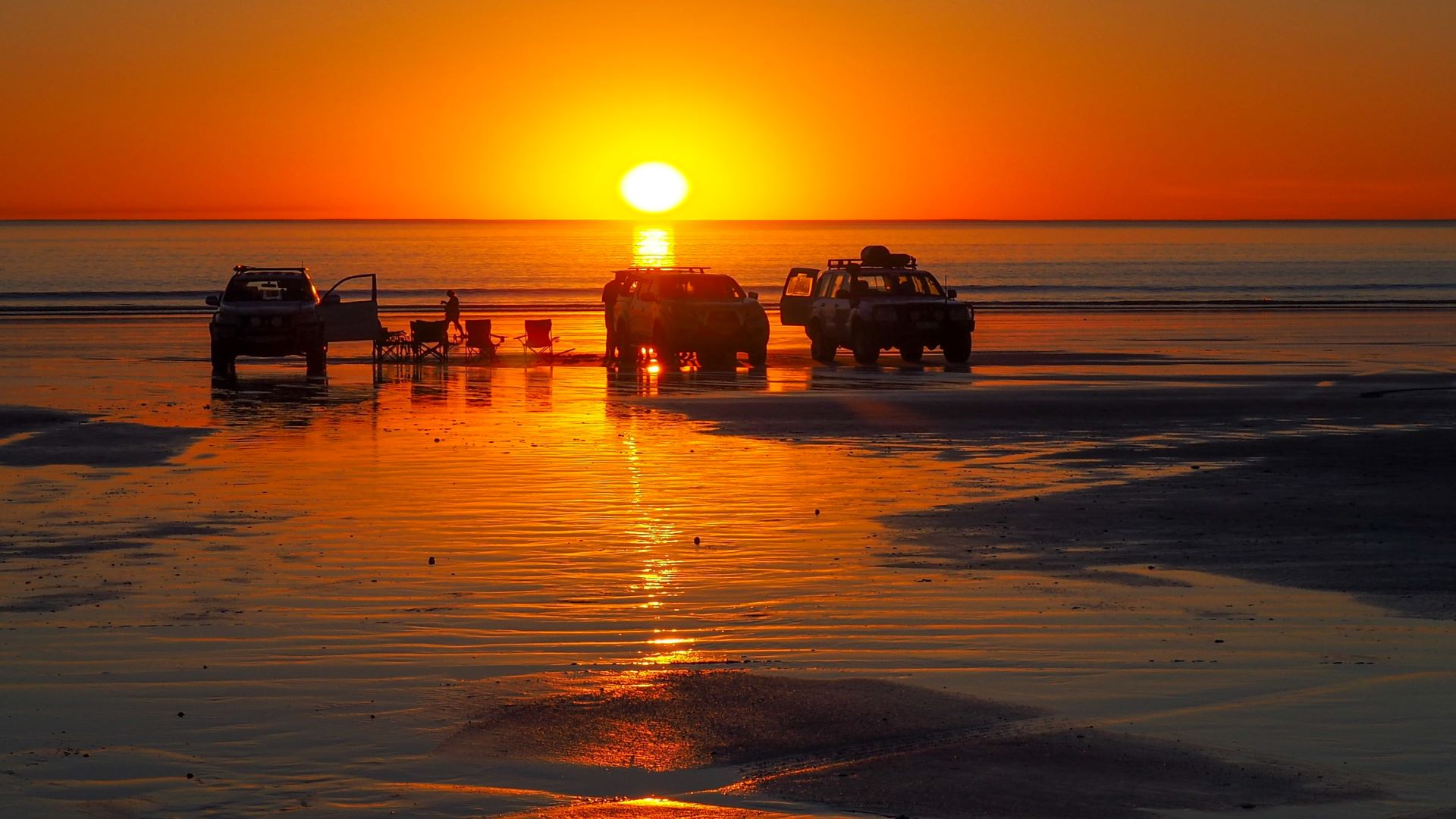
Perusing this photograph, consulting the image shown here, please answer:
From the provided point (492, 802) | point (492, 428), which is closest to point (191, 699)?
point (492, 802)

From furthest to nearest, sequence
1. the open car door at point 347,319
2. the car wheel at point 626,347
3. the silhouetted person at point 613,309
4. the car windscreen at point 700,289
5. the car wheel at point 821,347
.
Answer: the silhouetted person at point 613,309
the car wheel at point 821,347
the car wheel at point 626,347
the car windscreen at point 700,289
the open car door at point 347,319

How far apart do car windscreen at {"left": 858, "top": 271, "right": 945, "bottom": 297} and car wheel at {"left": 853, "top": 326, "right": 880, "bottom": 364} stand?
3.77 feet

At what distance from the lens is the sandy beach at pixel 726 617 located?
22.8 ft

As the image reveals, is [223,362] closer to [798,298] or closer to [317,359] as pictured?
[317,359]

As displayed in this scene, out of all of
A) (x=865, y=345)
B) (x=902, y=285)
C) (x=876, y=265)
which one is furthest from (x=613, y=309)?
(x=876, y=265)

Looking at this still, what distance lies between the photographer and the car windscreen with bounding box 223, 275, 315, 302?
32062 mm

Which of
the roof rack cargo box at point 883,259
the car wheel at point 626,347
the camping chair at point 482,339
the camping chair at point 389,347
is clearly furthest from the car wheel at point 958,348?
the camping chair at point 389,347

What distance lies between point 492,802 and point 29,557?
680 cm

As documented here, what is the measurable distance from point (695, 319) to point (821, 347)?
3.52 metres

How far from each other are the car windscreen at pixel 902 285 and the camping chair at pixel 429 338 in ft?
28.3

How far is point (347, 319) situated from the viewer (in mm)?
32531

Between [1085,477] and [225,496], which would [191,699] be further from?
[1085,477]

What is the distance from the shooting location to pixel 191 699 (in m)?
8.12

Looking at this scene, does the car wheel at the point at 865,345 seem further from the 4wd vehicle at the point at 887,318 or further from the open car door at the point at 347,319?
the open car door at the point at 347,319
